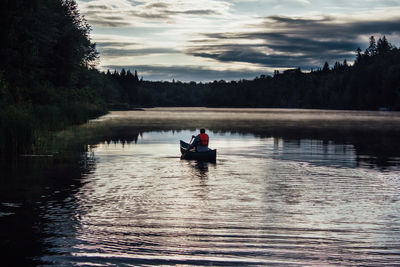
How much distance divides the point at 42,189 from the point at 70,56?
5374 cm

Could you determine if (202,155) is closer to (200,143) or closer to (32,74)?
(200,143)

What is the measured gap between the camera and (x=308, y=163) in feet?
91.1

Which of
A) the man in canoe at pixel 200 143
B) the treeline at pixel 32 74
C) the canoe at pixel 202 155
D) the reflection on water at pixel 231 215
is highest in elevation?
the treeline at pixel 32 74

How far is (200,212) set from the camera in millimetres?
14578

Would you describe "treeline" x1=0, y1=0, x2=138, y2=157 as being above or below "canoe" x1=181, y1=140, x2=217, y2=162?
above

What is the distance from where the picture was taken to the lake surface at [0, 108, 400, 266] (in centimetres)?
1041

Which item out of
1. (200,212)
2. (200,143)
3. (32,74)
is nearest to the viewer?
(200,212)

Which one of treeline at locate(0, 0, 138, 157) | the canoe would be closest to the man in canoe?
the canoe

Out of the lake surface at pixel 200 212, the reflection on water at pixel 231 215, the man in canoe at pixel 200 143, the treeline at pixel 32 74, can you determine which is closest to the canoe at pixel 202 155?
the man in canoe at pixel 200 143

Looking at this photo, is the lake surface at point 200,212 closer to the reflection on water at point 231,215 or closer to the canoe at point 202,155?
the reflection on water at point 231,215

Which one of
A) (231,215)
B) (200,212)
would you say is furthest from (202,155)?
(231,215)

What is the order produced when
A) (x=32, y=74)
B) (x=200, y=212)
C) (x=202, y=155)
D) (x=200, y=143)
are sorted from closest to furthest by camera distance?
Answer: (x=200, y=212), (x=202, y=155), (x=200, y=143), (x=32, y=74)

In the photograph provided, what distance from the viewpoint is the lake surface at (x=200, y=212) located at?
10414 millimetres

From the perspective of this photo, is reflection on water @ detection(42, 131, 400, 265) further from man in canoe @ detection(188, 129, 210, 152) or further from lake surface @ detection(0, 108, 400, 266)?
man in canoe @ detection(188, 129, 210, 152)
